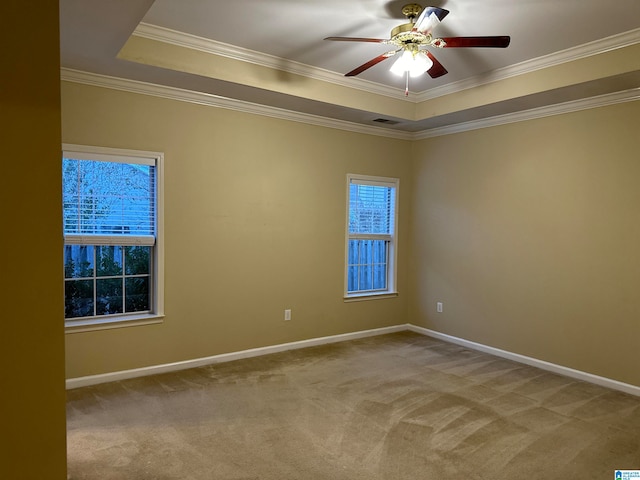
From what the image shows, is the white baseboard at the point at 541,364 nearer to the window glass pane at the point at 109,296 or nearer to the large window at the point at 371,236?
the large window at the point at 371,236

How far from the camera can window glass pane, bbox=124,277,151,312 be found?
13.2ft

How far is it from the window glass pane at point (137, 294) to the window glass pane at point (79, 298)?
31 cm

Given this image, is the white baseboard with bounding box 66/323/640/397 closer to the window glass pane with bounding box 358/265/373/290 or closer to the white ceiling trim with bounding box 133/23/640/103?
the window glass pane with bounding box 358/265/373/290

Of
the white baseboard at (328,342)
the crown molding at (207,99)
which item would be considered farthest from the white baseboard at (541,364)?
the crown molding at (207,99)

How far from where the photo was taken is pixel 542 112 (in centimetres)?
436

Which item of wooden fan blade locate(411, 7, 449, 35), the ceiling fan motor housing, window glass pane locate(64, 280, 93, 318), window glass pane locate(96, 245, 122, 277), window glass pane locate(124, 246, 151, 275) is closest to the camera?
wooden fan blade locate(411, 7, 449, 35)

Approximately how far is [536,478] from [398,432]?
87 centimetres

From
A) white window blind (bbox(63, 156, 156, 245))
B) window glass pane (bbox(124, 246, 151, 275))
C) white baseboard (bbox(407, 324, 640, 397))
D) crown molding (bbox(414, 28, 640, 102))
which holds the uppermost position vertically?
crown molding (bbox(414, 28, 640, 102))

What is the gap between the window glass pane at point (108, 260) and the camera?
12.6 ft

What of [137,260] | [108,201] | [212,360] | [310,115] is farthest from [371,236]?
[108,201]

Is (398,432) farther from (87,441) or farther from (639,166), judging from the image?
(639,166)

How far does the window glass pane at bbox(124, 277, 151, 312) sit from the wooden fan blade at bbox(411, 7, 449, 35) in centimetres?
314

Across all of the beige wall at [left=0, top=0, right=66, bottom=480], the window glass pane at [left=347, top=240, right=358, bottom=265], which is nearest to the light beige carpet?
the beige wall at [left=0, top=0, right=66, bottom=480]

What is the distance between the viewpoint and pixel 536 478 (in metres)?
2.53
